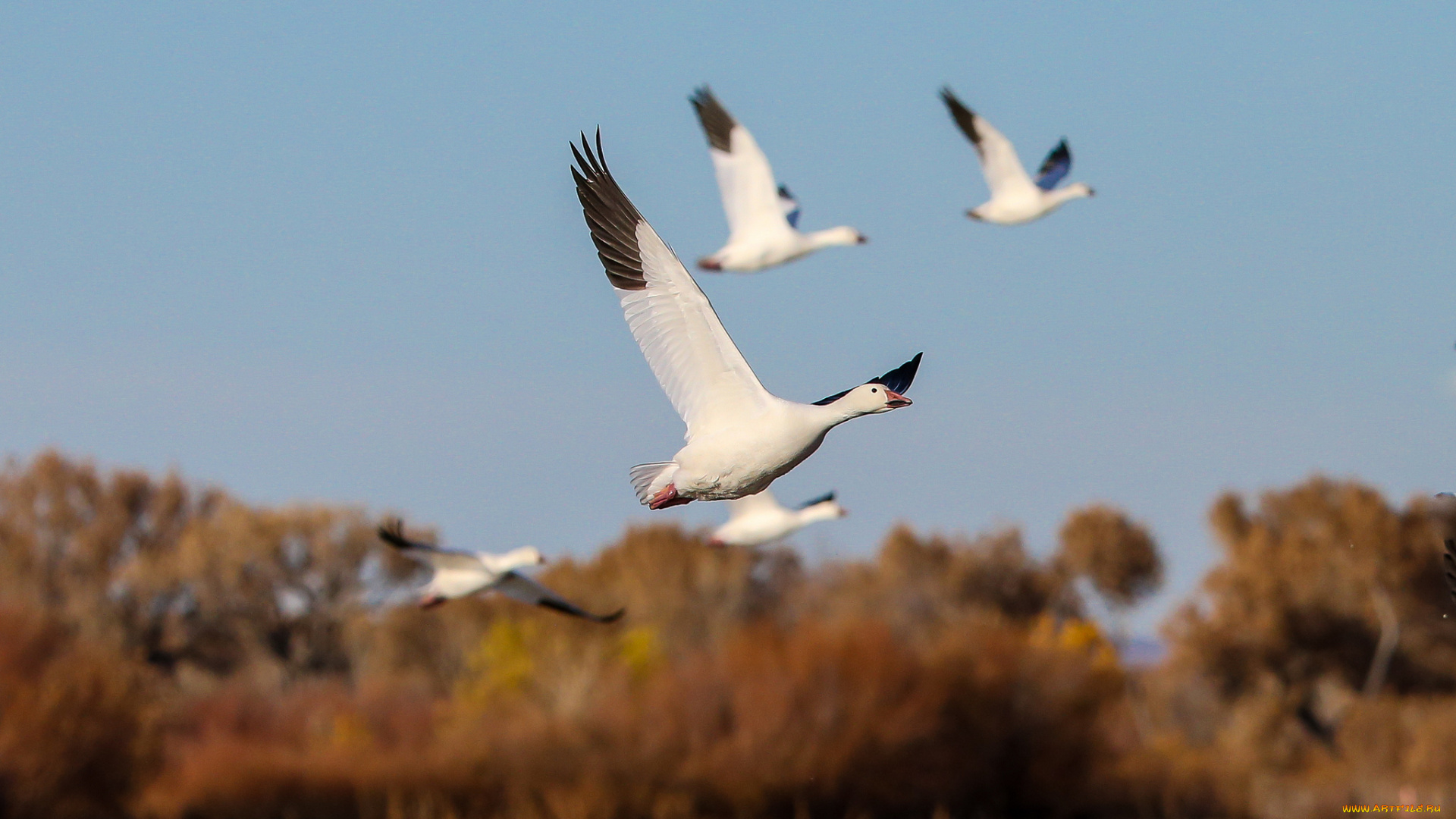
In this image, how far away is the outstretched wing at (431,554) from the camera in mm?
12354

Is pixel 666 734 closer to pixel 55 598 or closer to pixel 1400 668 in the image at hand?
pixel 1400 668

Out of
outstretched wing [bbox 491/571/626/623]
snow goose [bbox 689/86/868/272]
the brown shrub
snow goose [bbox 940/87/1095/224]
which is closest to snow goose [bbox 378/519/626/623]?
outstretched wing [bbox 491/571/626/623]

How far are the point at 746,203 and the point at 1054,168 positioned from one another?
223 inches

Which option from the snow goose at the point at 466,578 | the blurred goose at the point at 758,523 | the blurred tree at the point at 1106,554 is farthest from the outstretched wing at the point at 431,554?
the blurred tree at the point at 1106,554

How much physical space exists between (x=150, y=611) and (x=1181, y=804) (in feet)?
138

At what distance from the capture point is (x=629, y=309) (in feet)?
23.1

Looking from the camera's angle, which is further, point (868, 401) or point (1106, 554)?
point (1106, 554)

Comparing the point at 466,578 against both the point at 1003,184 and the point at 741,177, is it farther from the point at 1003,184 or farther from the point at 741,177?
the point at 1003,184

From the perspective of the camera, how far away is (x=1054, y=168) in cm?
2036

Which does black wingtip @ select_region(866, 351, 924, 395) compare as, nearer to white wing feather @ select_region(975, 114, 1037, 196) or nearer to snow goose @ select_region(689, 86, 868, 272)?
snow goose @ select_region(689, 86, 868, 272)

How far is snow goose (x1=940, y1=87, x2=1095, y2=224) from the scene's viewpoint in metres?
17.5

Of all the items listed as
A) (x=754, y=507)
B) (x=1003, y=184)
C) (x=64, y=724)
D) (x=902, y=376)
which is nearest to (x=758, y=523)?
(x=754, y=507)

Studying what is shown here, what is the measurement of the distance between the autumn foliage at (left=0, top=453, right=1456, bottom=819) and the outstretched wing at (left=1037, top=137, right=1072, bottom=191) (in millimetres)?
14432

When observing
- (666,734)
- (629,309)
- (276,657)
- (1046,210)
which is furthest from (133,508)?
(629,309)
